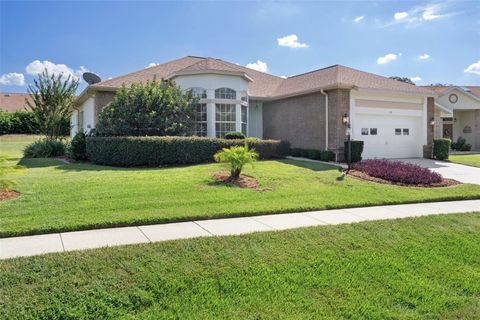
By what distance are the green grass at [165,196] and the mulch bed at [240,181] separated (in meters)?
0.27

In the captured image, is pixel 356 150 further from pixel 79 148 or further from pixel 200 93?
pixel 79 148

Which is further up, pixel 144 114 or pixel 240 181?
pixel 144 114

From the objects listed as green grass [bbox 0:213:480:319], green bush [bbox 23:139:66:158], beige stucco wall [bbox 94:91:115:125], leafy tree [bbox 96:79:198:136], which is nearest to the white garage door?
leafy tree [bbox 96:79:198:136]

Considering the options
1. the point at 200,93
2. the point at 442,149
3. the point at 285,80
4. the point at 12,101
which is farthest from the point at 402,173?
the point at 12,101

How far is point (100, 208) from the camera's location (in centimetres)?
704

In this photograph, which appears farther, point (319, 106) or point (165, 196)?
point (319, 106)

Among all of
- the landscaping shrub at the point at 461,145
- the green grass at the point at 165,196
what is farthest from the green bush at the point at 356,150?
the landscaping shrub at the point at 461,145

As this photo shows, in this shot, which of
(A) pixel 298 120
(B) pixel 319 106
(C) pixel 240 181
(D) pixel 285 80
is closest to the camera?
(C) pixel 240 181

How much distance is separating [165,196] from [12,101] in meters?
46.4

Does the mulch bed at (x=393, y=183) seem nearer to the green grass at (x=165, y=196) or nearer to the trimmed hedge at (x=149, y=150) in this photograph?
the green grass at (x=165, y=196)

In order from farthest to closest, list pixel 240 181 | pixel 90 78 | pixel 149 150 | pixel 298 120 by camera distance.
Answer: pixel 90 78 < pixel 298 120 < pixel 149 150 < pixel 240 181

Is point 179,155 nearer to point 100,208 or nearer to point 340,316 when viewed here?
point 100,208

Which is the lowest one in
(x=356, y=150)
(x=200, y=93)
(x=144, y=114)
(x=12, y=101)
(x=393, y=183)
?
(x=393, y=183)

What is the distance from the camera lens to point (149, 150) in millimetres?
14172
